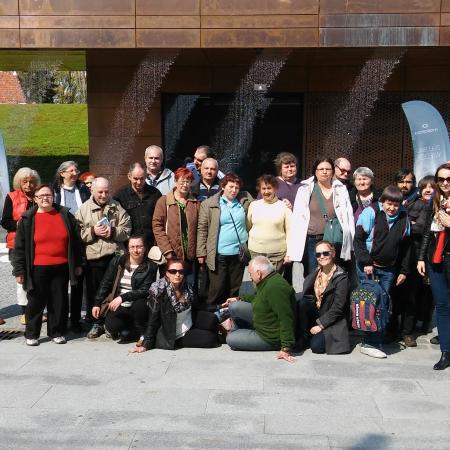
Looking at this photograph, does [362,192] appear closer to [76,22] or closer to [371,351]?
[371,351]

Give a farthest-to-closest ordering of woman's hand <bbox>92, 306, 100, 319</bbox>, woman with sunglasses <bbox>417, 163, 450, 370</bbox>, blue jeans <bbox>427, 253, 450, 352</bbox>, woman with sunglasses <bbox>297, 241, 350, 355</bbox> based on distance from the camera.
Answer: woman's hand <bbox>92, 306, 100, 319</bbox>, woman with sunglasses <bbox>297, 241, 350, 355</bbox>, blue jeans <bbox>427, 253, 450, 352</bbox>, woman with sunglasses <bbox>417, 163, 450, 370</bbox>

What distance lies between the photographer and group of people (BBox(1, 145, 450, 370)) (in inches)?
245

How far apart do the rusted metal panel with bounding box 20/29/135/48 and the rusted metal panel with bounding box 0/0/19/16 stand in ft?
1.33

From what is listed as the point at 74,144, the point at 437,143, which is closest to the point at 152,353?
the point at 437,143

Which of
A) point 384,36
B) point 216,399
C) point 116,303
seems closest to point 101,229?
point 116,303

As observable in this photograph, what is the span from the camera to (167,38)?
1266 cm

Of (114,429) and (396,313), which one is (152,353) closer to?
(114,429)

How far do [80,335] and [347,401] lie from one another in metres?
3.13

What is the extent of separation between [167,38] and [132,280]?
7.43 meters

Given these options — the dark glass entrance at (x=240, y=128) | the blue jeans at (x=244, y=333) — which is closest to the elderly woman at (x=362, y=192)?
the blue jeans at (x=244, y=333)

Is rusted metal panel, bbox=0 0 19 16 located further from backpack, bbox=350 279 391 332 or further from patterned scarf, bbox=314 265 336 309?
backpack, bbox=350 279 391 332

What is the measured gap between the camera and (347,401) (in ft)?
16.3

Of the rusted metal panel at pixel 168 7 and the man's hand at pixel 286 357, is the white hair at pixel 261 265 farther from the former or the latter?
the rusted metal panel at pixel 168 7

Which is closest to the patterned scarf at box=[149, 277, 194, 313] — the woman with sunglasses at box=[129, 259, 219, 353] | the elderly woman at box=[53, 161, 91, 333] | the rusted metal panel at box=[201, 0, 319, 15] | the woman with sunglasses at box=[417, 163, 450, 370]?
the woman with sunglasses at box=[129, 259, 219, 353]
